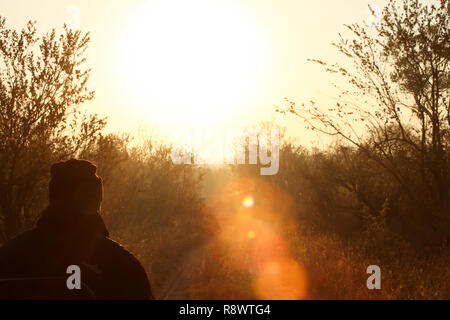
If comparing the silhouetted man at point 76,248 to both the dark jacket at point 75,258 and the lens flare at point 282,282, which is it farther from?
the lens flare at point 282,282

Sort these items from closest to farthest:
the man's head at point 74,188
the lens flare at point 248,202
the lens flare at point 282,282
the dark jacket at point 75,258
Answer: the dark jacket at point 75,258, the man's head at point 74,188, the lens flare at point 282,282, the lens flare at point 248,202

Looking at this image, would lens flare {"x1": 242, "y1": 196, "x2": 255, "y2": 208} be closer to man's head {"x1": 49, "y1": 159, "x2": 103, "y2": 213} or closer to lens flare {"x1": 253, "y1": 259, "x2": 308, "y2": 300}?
lens flare {"x1": 253, "y1": 259, "x2": 308, "y2": 300}

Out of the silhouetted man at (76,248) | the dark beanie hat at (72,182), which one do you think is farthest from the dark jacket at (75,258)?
the dark beanie hat at (72,182)

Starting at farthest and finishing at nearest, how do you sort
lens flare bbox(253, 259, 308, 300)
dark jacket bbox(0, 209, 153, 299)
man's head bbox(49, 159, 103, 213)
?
lens flare bbox(253, 259, 308, 300)
man's head bbox(49, 159, 103, 213)
dark jacket bbox(0, 209, 153, 299)

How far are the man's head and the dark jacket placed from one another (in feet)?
0.21

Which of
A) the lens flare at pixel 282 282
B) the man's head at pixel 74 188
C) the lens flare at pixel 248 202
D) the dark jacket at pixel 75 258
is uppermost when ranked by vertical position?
the man's head at pixel 74 188

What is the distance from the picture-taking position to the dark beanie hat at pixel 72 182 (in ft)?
7.98

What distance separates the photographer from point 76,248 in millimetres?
2346

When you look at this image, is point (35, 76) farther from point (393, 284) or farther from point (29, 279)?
point (393, 284)

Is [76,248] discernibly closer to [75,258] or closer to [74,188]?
[75,258]

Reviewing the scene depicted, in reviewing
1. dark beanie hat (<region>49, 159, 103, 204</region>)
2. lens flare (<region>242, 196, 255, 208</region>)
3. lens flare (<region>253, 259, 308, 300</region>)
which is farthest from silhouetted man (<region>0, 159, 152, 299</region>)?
lens flare (<region>242, 196, 255, 208</region>)

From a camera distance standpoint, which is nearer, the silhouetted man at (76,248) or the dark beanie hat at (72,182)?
the silhouetted man at (76,248)

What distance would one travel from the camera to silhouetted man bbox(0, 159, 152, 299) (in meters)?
2.31
